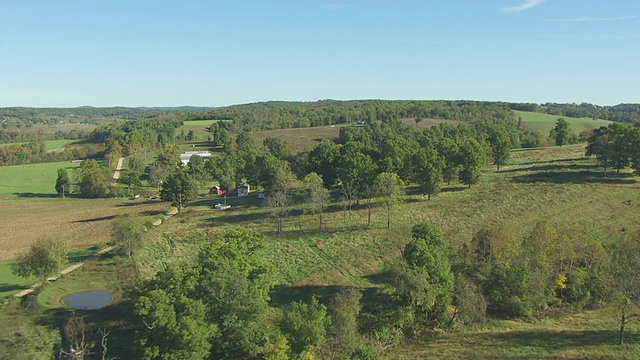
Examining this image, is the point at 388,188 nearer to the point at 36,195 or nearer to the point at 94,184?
the point at 94,184

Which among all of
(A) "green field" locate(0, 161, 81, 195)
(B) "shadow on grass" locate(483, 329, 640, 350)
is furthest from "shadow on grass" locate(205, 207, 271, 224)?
(A) "green field" locate(0, 161, 81, 195)

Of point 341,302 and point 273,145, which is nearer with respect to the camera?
point 341,302

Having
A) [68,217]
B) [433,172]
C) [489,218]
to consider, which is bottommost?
[68,217]

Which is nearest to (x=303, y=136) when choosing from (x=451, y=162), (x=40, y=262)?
(x=451, y=162)

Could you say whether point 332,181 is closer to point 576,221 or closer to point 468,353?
point 576,221

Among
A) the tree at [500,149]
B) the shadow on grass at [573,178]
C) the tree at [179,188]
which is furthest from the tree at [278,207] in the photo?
the tree at [500,149]

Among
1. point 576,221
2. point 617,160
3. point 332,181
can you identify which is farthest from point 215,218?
point 617,160
